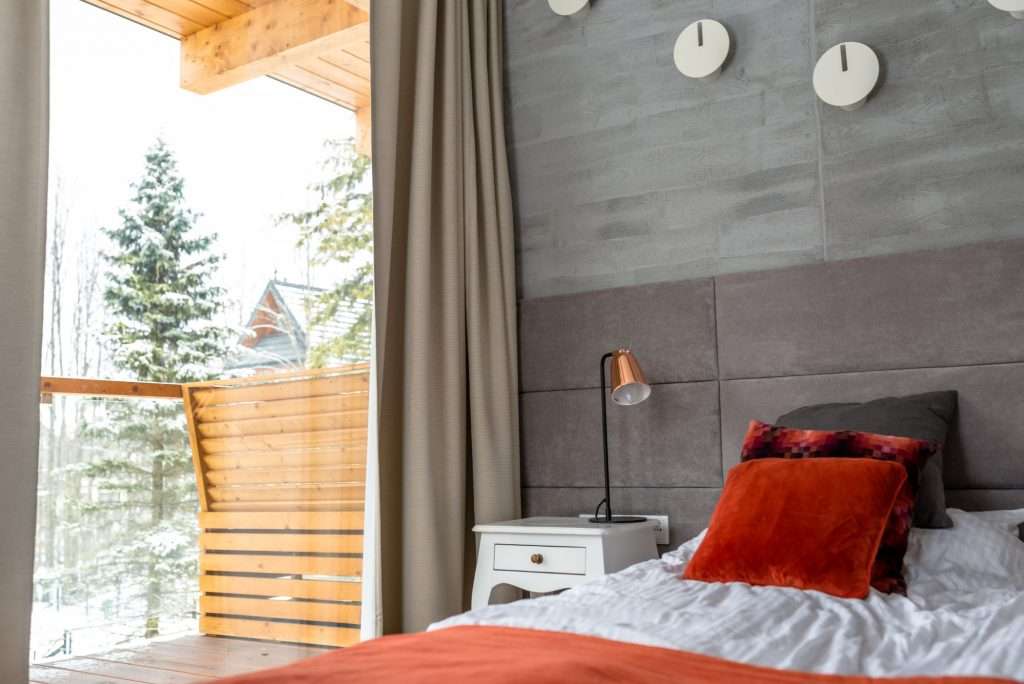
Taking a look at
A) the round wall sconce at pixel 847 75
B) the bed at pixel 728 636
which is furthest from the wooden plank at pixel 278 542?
the round wall sconce at pixel 847 75

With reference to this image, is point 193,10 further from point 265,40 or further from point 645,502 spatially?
point 645,502

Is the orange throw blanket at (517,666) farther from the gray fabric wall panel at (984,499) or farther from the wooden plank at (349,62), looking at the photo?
the wooden plank at (349,62)

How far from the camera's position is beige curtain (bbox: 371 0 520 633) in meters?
3.00

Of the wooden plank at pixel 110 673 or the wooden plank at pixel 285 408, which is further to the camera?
the wooden plank at pixel 285 408

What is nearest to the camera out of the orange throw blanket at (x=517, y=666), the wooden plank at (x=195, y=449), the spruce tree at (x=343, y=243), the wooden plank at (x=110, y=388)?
the orange throw blanket at (x=517, y=666)

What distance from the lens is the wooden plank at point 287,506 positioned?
2549 millimetres

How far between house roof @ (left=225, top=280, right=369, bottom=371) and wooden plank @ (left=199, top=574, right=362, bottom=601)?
0.60 m

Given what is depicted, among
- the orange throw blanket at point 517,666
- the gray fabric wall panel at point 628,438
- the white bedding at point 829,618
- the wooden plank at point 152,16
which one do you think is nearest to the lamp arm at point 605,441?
the gray fabric wall panel at point 628,438

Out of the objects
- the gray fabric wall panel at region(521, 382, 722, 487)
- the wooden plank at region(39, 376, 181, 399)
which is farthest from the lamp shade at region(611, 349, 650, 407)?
the wooden plank at region(39, 376, 181, 399)

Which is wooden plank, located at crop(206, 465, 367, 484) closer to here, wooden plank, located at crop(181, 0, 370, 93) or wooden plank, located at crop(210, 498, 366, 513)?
wooden plank, located at crop(210, 498, 366, 513)

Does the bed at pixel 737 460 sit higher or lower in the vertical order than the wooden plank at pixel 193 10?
lower

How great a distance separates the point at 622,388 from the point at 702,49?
1.22 meters

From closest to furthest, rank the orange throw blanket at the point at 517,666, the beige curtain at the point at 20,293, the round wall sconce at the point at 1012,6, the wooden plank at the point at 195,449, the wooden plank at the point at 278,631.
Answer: the orange throw blanket at the point at 517,666, the beige curtain at the point at 20,293, the wooden plank at the point at 195,449, the wooden plank at the point at 278,631, the round wall sconce at the point at 1012,6

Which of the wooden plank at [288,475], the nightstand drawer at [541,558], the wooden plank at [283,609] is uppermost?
the wooden plank at [288,475]
